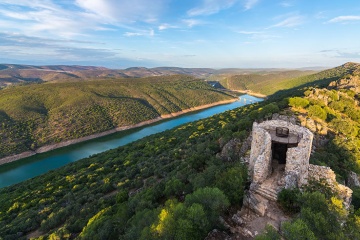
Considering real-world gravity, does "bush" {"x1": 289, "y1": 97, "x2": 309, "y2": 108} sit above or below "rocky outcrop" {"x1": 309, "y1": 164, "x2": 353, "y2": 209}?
above

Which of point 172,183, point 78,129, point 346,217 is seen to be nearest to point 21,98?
point 78,129

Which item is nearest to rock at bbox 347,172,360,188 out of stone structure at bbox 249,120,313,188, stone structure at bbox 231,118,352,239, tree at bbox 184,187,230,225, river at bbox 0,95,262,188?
stone structure at bbox 249,120,313,188

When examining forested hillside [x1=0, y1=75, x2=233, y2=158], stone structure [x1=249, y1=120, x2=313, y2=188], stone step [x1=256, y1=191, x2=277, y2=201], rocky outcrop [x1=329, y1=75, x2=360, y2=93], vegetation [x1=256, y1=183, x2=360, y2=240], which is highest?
rocky outcrop [x1=329, y1=75, x2=360, y2=93]

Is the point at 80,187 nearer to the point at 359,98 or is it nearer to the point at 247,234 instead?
the point at 247,234

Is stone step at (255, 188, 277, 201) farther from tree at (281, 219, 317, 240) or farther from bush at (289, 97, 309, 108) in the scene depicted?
bush at (289, 97, 309, 108)

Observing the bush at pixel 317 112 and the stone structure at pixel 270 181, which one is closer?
the stone structure at pixel 270 181

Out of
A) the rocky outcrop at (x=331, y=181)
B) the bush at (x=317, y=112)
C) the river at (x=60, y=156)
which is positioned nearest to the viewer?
the rocky outcrop at (x=331, y=181)

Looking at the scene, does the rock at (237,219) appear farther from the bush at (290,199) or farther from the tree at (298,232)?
the tree at (298,232)

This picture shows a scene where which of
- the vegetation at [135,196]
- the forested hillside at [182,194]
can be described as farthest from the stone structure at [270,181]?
the vegetation at [135,196]
